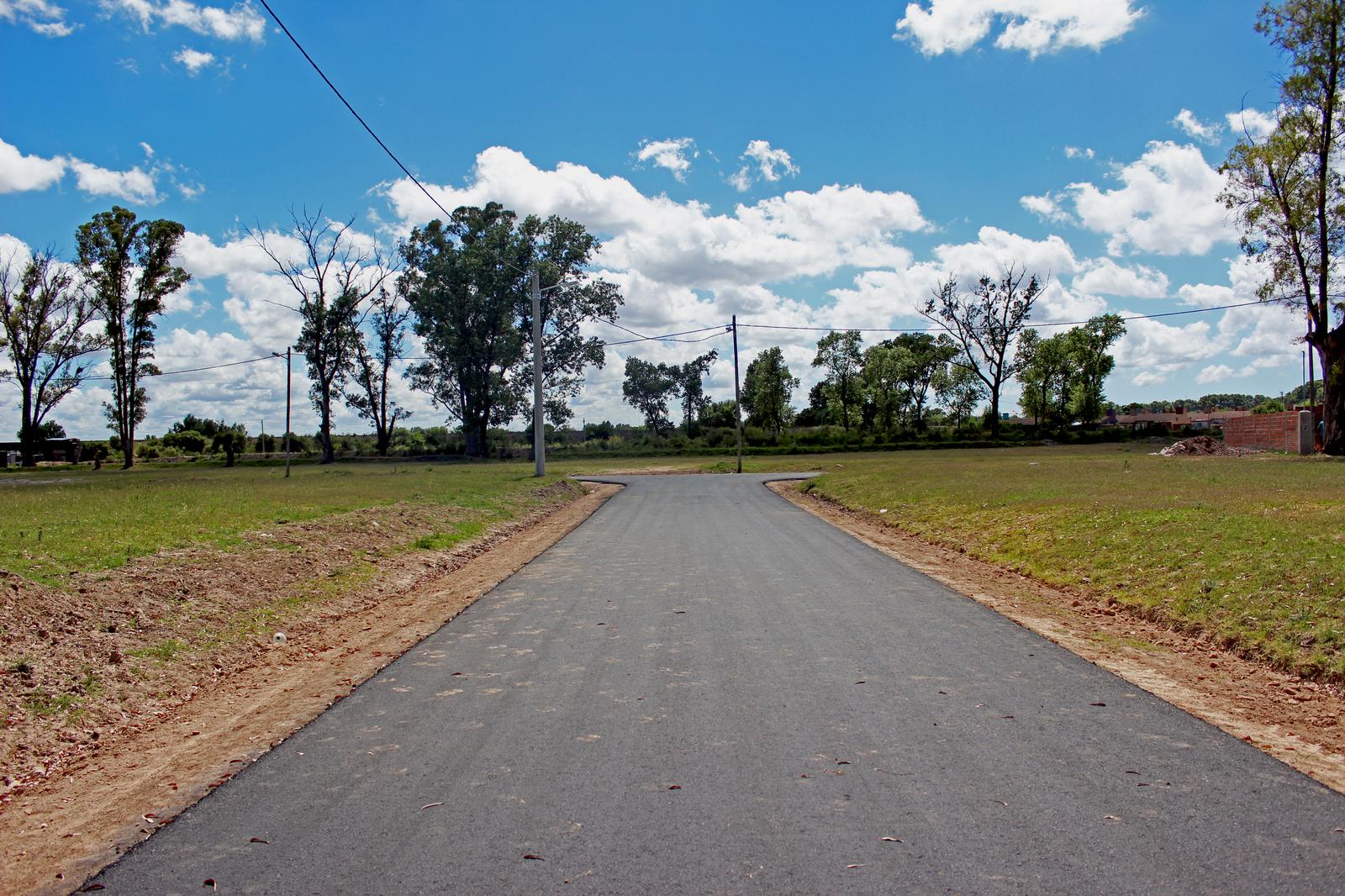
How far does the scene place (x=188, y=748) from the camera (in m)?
5.66

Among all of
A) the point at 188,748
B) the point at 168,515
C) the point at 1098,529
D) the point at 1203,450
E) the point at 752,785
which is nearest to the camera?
the point at 752,785

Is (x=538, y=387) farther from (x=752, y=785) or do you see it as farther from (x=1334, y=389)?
(x=1334, y=389)

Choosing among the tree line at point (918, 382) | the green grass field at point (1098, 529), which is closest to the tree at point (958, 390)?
the tree line at point (918, 382)

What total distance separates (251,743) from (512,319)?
219 ft

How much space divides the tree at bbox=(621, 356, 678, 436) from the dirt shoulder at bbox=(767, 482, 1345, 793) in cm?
10096

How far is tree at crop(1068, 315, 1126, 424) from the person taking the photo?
9069cm

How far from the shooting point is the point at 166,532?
1271 cm

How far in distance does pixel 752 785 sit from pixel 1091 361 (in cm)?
9830

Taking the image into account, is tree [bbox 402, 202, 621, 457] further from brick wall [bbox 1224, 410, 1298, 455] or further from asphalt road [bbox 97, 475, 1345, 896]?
asphalt road [bbox 97, 475, 1345, 896]

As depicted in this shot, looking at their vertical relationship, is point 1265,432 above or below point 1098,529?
above

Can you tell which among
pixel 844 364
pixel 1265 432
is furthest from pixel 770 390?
pixel 1265 432

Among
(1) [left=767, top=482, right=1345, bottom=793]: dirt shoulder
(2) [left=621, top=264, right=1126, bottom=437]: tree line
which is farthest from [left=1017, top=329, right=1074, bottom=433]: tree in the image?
(1) [left=767, top=482, right=1345, bottom=793]: dirt shoulder

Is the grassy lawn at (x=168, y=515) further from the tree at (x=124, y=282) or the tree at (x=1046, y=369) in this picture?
A: the tree at (x=1046, y=369)

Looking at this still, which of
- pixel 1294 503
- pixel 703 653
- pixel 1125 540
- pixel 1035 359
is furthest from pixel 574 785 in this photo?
pixel 1035 359
